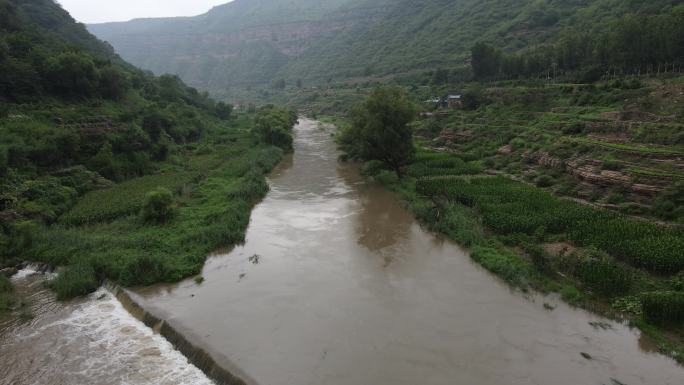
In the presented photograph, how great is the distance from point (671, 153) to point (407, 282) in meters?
21.4

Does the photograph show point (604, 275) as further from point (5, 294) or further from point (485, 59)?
point (485, 59)

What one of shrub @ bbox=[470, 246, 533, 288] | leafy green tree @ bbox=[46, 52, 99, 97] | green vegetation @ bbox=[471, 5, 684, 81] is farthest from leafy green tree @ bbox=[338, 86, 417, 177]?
leafy green tree @ bbox=[46, 52, 99, 97]

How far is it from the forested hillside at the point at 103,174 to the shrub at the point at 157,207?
0.23 feet

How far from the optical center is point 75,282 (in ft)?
71.1

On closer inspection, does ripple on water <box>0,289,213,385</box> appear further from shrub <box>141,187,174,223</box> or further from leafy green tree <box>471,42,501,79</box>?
leafy green tree <box>471,42,501,79</box>

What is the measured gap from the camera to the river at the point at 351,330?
15.6m

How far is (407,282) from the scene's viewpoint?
22.7 meters

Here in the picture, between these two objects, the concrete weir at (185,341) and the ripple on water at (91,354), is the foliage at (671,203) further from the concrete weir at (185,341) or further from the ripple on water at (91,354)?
the ripple on water at (91,354)

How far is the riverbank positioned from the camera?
18.1 m

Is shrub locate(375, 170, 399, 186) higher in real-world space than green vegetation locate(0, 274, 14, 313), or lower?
lower

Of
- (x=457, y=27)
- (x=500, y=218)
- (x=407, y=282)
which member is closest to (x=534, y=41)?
(x=457, y=27)

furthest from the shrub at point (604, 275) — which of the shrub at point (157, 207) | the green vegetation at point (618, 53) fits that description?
the green vegetation at point (618, 53)

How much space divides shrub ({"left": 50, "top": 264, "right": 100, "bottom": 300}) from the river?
650mm

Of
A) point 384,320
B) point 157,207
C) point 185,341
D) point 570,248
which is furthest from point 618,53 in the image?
point 185,341
